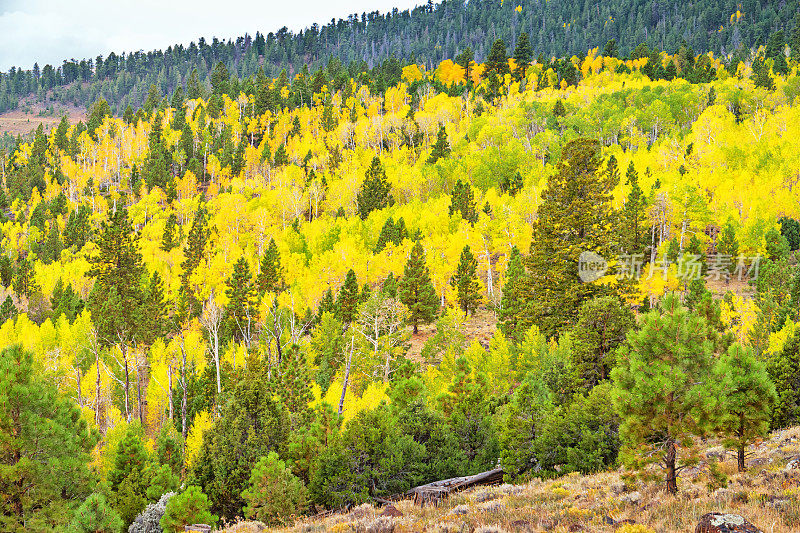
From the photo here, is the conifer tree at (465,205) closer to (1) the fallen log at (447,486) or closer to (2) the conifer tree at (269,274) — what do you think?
(2) the conifer tree at (269,274)

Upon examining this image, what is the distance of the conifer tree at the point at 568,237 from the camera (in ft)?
84.0

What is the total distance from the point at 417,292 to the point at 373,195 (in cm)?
2815

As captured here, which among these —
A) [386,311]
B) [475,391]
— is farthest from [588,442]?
[386,311]

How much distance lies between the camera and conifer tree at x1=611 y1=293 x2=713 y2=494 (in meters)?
10.6

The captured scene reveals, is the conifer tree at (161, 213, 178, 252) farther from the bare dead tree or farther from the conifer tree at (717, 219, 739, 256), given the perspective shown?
the conifer tree at (717, 219, 739, 256)

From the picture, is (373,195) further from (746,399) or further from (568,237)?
(746,399)

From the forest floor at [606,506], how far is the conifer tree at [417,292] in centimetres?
3211

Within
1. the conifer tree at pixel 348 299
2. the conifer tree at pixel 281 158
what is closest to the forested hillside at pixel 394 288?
the conifer tree at pixel 348 299

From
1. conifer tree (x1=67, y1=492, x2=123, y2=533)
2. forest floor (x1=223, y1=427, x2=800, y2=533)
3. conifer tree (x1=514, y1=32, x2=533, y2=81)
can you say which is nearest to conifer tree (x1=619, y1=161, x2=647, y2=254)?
forest floor (x1=223, y1=427, x2=800, y2=533)

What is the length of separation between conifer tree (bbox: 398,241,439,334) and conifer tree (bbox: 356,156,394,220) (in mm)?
25087

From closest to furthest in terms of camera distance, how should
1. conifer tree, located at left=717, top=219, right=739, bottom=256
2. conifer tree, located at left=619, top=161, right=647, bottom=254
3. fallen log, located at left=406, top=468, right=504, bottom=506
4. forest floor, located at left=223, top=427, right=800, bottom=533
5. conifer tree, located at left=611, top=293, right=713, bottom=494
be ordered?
forest floor, located at left=223, top=427, right=800, bottom=533 < conifer tree, located at left=611, top=293, right=713, bottom=494 < fallen log, located at left=406, top=468, right=504, bottom=506 < conifer tree, located at left=717, top=219, right=739, bottom=256 < conifer tree, located at left=619, top=161, right=647, bottom=254

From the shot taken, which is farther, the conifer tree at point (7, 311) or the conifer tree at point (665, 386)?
the conifer tree at point (7, 311)

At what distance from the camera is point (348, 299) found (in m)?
46.7

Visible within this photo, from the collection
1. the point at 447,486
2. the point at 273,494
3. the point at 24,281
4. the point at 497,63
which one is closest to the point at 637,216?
the point at 447,486
